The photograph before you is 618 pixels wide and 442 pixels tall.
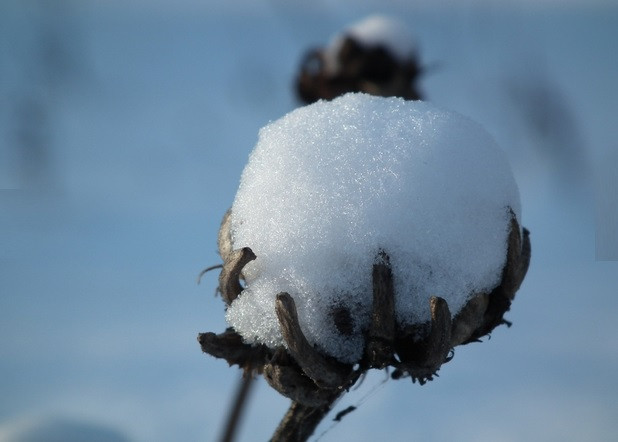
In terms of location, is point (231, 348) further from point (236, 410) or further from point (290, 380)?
point (236, 410)

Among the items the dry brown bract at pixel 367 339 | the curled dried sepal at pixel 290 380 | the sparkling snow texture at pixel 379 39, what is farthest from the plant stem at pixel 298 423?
the sparkling snow texture at pixel 379 39

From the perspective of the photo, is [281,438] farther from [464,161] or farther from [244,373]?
[464,161]

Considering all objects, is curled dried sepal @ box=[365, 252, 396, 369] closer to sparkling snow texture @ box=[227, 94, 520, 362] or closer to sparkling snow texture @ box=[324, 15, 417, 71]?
sparkling snow texture @ box=[227, 94, 520, 362]

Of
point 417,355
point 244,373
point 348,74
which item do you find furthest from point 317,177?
point 348,74

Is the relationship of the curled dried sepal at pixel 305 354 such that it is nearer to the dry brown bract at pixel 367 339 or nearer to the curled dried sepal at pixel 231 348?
the dry brown bract at pixel 367 339

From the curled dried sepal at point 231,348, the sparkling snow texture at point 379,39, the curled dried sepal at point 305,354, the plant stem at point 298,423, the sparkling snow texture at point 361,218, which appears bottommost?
the plant stem at point 298,423

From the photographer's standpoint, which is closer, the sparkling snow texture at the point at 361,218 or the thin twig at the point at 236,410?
the sparkling snow texture at the point at 361,218
